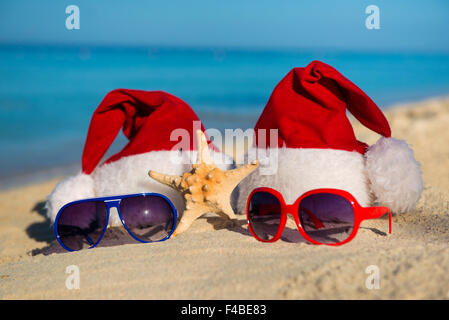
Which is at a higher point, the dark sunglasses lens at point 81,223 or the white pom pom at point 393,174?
the white pom pom at point 393,174

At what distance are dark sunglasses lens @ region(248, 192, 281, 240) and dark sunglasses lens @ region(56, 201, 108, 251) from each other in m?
0.78

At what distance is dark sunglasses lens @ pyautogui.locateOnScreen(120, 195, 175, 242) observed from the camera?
2314 mm

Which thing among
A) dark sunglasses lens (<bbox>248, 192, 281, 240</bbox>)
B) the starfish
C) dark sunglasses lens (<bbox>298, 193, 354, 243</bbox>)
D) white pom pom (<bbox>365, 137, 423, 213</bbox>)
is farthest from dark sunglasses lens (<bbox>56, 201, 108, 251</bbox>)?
white pom pom (<bbox>365, 137, 423, 213</bbox>)

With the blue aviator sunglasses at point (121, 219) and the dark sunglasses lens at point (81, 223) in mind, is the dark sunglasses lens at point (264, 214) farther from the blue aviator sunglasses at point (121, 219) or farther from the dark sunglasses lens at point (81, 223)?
the dark sunglasses lens at point (81, 223)

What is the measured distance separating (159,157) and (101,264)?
743 millimetres

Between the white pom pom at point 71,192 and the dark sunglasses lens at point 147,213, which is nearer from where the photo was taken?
the dark sunglasses lens at point 147,213

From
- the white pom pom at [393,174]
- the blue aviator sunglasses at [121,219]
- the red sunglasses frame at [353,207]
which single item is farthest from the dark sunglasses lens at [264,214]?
the white pom pom at [393,174]

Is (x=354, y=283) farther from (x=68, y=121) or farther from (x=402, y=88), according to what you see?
(x=402, y=88)

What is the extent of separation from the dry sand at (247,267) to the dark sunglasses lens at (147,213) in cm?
11

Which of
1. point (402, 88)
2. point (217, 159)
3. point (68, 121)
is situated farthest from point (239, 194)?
point (402, 88)

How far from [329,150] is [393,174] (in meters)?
0.34

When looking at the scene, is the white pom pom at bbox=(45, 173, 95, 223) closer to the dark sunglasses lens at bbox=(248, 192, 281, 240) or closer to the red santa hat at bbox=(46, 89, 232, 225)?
the red santa hat at bbox=(46, 89, 232, 225)

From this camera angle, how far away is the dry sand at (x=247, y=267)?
153 cm

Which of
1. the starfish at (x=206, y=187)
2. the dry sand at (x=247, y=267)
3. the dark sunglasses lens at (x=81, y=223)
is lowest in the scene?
the dry sand at (x=247, y=267)
